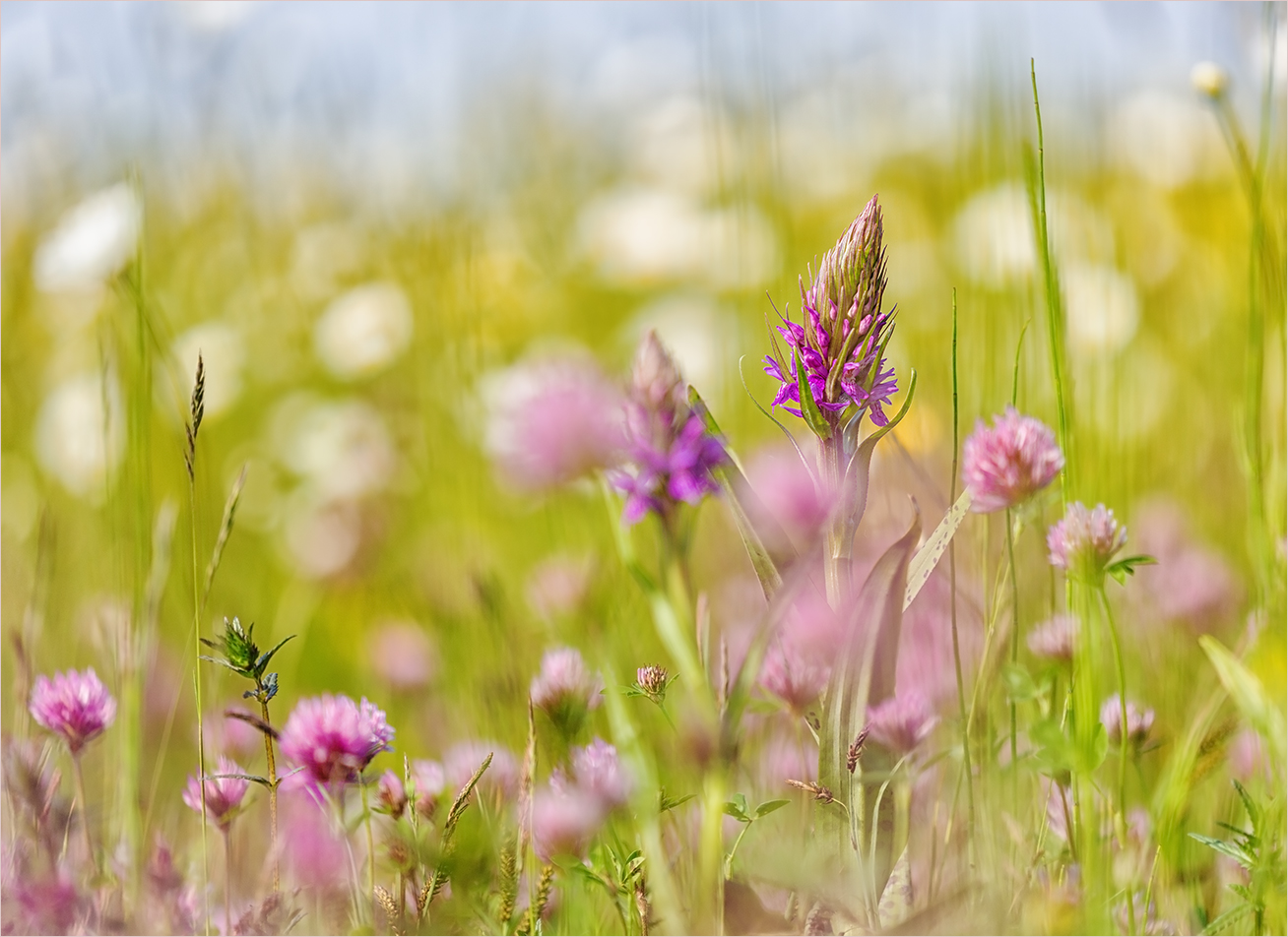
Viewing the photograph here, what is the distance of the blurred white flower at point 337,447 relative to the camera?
2133mm

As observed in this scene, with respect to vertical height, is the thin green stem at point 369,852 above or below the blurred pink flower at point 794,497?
below

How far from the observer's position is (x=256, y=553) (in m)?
2.53

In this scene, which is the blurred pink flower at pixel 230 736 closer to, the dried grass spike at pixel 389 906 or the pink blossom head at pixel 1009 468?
the dried grass spike at pixel 389 906

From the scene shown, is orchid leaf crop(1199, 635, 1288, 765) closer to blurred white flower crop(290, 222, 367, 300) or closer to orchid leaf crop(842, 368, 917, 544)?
orchid leaf crop(842, 368, 917, 544)

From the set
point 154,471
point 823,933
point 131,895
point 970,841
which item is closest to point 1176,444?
point 970,841

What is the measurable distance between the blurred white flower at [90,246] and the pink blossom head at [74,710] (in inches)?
27.9

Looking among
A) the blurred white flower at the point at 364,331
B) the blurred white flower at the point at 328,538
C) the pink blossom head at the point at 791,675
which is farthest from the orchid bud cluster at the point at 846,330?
the blurred white flower at the point at 364,331

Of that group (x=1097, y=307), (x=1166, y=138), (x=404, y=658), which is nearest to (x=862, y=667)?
(x=404, y=658)

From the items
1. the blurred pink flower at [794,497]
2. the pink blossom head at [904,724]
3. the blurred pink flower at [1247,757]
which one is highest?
the blurred pink flower at [794,497]

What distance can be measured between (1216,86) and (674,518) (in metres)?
0.85

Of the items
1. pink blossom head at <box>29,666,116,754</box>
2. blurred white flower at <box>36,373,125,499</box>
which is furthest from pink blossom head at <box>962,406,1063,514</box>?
blurred white flower at <box>36,373,125,499</box>

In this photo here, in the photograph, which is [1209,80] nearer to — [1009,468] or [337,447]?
[1009,468]

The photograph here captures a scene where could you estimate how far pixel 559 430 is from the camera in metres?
0.75

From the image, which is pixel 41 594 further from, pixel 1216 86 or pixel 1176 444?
pixel 1176 444
